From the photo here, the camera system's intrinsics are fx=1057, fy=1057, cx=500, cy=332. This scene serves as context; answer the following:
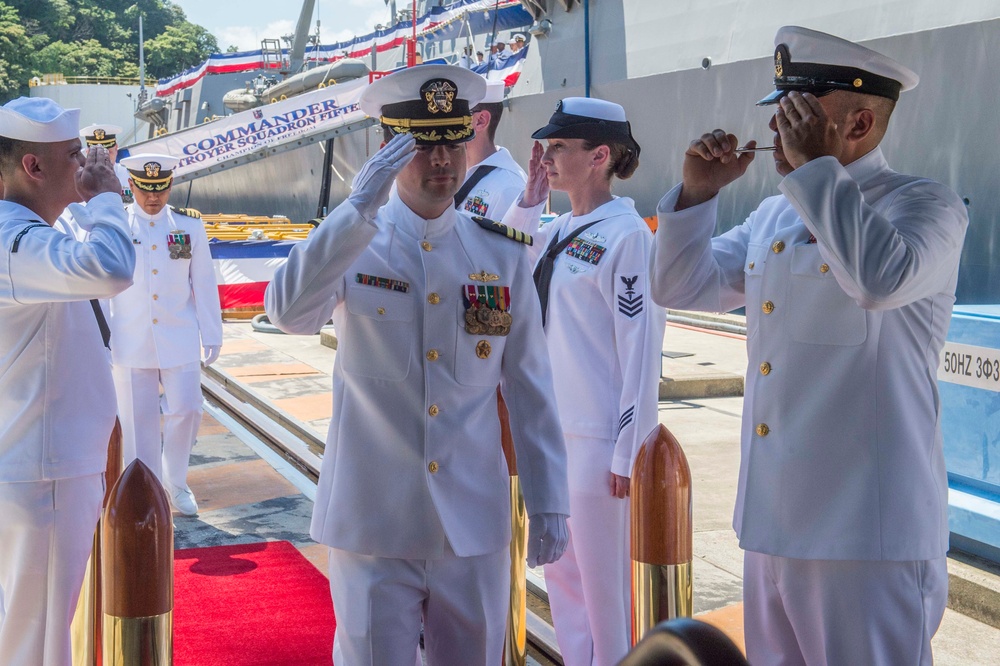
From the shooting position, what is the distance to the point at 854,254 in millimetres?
2021

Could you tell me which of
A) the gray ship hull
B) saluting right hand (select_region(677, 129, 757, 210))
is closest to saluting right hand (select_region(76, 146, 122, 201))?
saluting right hand (select_region(677, 129, 757, 210))

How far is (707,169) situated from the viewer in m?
2.45

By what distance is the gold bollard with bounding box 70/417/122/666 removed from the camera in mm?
2824

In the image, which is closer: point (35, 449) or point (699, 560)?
point (35, 449)

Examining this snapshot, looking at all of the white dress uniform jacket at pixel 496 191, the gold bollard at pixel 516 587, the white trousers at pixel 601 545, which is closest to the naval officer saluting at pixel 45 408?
the gold bollard at pixel 516 587

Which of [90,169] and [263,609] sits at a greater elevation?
[90,169]

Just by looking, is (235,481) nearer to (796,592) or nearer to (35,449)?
(35,449)

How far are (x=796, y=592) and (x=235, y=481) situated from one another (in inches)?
216

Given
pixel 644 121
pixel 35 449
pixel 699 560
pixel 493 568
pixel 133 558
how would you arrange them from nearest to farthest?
pixel 133 558, pixel 493 568, pixel 35 449, pixel 699 560, pixel 644 121

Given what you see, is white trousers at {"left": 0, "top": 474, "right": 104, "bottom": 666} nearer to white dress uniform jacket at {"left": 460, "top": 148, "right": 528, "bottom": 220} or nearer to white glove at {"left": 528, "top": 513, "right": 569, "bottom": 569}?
white glove at {"left": 528, "top": 513, "right": 569, "bottom": 569}

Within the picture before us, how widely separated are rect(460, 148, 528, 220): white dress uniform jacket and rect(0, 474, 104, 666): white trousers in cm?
216

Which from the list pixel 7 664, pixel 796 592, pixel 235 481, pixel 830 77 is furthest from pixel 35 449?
pixel 235 481

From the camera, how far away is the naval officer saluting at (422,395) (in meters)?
2.43

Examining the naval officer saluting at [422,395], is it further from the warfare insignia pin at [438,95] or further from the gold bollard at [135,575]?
the gold bollard at [135,575]
